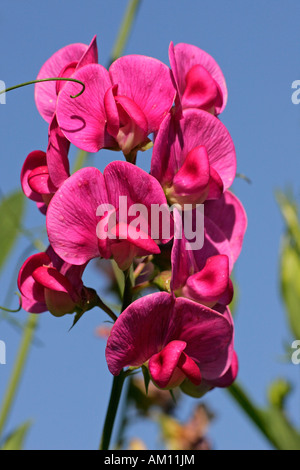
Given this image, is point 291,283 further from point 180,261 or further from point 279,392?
point 180,261

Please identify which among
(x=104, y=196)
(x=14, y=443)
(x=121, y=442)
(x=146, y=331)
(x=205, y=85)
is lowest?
(x=121, y=442)

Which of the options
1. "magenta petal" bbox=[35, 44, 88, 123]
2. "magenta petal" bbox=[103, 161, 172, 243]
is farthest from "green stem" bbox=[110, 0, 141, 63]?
"magenta petal" bbox=[103, 161, 172, 243]

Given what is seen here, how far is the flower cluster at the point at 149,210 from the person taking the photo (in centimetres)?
84

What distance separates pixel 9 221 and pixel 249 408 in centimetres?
56

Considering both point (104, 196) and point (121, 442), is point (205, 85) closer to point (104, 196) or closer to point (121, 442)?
point (104, 196)

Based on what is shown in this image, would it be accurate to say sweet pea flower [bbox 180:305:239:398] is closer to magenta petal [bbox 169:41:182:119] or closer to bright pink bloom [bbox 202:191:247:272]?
bright pink bloom [bbox 202:191:247:272]

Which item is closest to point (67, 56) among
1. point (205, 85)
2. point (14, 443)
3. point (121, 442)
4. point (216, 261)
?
point (205, 85)

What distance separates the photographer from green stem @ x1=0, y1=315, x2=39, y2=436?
1.15 meters

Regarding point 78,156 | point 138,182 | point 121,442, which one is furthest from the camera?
point 121,442

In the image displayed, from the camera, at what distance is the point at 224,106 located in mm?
1022

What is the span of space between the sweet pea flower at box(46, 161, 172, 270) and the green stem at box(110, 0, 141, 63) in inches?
19.2

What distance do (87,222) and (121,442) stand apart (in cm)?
64

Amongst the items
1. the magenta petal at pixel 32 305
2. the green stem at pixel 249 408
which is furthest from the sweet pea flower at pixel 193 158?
the green stem at pixel 249 408

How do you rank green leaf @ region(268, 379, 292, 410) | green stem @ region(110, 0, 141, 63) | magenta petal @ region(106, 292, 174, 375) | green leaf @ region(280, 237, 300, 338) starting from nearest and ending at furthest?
magenta petal @ region(106, 292, 174, 375) → green stem @ region(110, 0, 141, 63) → green leaf @ region(280, 237, 300, 338) → green leaf @ region(268, 379, 292, 410)
